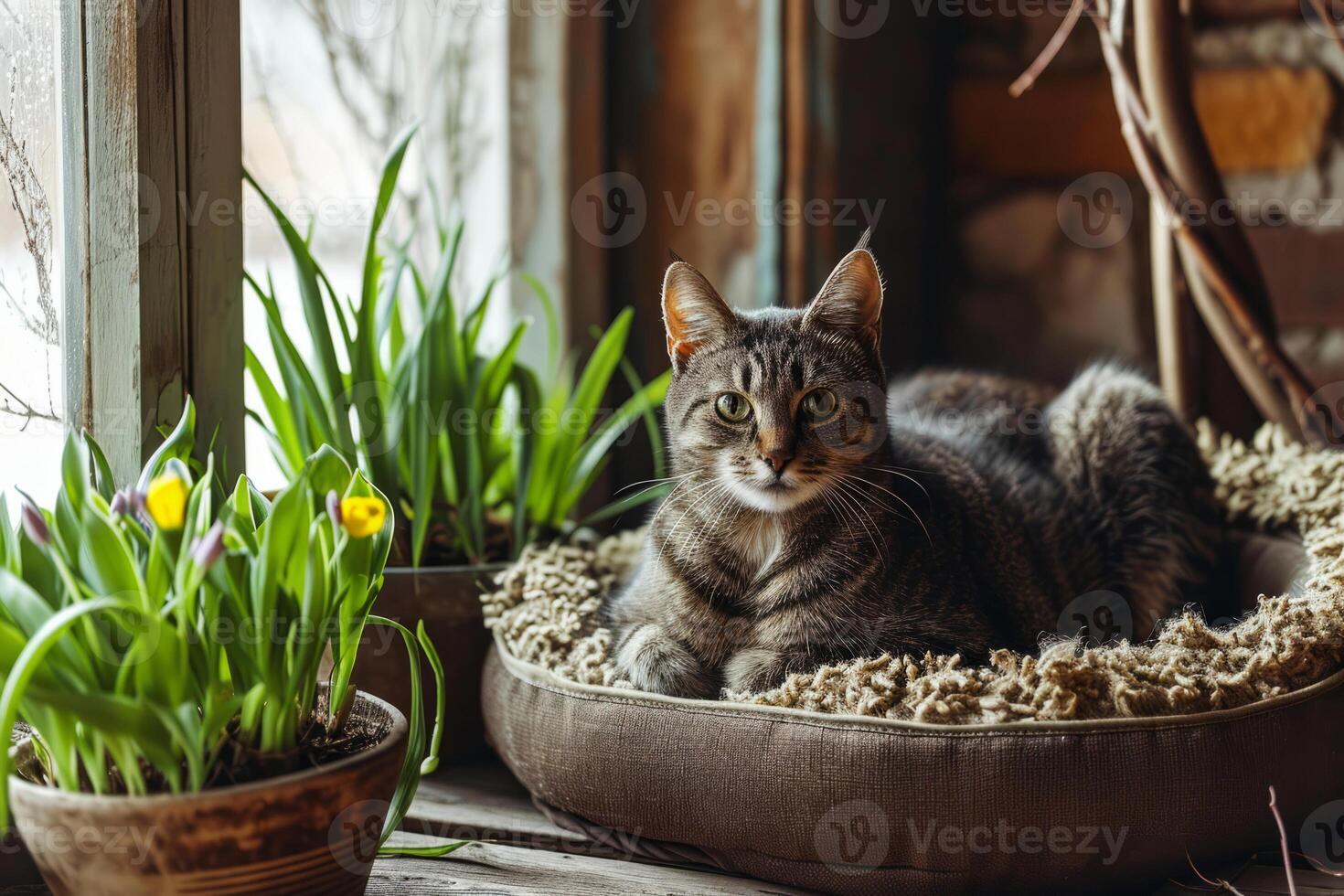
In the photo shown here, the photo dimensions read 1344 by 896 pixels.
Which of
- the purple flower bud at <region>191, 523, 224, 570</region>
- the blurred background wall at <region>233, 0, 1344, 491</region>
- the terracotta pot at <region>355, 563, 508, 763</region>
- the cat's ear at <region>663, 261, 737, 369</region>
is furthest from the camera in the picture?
the blurred background wall at <region>233, 0, 1344, 491</region>

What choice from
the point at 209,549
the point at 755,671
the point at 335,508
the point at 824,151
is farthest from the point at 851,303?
the point at 824,151

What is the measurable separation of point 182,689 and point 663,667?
569mm

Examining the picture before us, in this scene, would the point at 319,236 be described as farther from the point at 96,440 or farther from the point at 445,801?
the point at 445,801

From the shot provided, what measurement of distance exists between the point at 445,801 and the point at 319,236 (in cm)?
104

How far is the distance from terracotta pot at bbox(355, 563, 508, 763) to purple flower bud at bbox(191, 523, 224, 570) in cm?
61

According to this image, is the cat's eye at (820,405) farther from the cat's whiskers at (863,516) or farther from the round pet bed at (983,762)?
the round pet bed at (983,762)

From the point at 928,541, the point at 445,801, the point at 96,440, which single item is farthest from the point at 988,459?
the point at 96,440

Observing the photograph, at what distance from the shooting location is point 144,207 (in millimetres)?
1172

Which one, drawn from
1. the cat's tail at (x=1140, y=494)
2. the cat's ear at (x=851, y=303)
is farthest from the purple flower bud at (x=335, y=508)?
the cat's tail at (x=1140, y=494)

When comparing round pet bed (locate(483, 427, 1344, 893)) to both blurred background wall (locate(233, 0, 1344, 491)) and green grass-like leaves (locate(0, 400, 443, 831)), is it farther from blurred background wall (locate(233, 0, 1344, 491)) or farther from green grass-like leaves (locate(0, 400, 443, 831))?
blurred background wall (locate(233, 0, 1344, 491))

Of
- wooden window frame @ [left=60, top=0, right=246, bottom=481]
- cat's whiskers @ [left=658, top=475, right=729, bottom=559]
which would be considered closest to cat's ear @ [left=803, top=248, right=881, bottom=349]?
cat's whiskers @ [left=658, top=475, right=729, bottom=559]

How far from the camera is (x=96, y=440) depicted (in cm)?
120

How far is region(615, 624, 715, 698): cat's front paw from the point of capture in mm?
1265

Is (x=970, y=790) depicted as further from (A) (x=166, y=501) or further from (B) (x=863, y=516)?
(A) (x=166, y=501)
